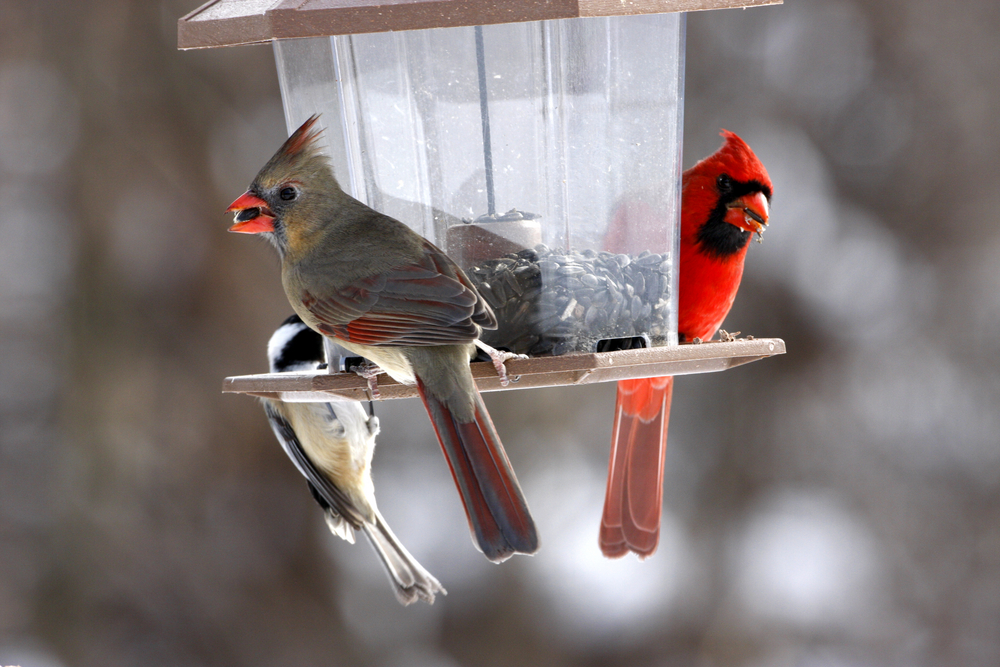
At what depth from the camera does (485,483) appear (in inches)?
78.0

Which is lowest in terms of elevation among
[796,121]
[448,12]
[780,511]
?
[780,511]

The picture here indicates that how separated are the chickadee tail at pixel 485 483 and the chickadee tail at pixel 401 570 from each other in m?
1.11

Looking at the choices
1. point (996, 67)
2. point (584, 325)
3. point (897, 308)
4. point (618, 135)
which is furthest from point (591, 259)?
point (996, 67)

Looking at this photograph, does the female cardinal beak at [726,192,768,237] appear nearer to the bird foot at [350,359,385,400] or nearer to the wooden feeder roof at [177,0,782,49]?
the wooden feeder roof at [177,0,782,49]

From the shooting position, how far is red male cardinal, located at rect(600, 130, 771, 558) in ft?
9.41

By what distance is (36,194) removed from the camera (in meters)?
4.64

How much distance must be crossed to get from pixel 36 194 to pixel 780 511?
4.32 metres

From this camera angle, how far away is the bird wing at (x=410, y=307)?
6.43 feet

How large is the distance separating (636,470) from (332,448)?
110 cm

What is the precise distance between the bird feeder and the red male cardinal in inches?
21.8

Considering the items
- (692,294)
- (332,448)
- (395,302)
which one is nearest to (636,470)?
(692,294)

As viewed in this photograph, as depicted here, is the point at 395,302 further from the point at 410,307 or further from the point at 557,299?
the point at 557,299

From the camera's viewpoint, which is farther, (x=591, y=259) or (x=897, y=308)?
(x=897, y=308)

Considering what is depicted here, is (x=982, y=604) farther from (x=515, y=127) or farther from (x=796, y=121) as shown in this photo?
(x=515, y=127)
